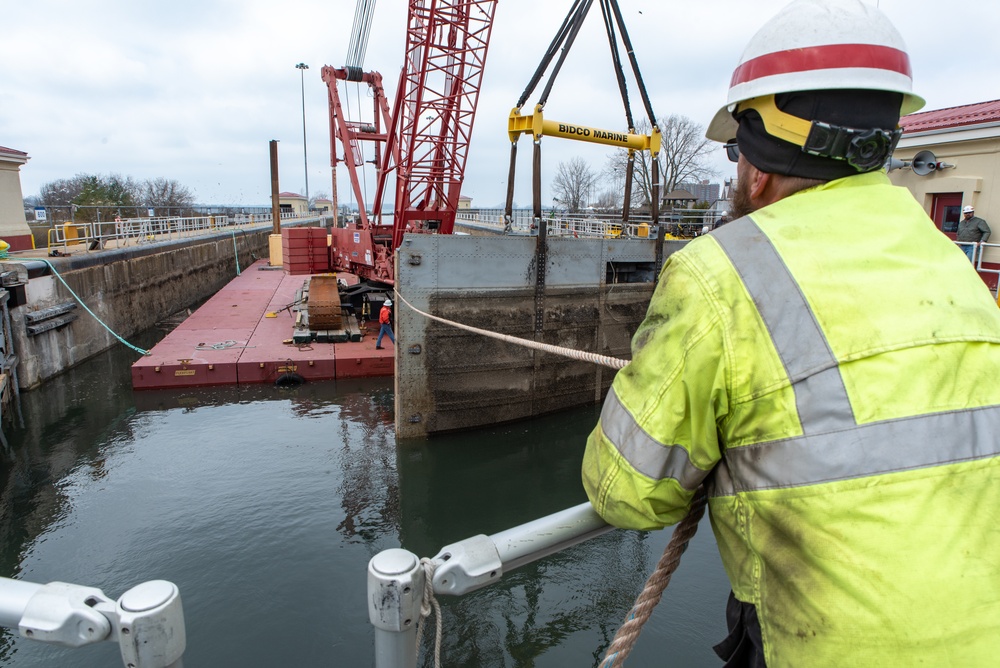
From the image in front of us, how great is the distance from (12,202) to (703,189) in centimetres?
5479

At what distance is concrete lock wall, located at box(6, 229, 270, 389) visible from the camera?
1188 centimetres

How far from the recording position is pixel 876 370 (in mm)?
986

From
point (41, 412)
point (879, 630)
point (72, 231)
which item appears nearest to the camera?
point (879, 630)

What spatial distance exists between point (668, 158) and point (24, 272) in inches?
1952

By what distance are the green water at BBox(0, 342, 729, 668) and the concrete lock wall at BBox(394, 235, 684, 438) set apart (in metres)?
Result: 0.48

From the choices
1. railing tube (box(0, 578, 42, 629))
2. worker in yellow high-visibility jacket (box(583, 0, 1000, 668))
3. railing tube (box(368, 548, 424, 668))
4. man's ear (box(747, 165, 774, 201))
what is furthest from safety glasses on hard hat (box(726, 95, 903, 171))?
railing tube (box(0, 578, 42, 629))

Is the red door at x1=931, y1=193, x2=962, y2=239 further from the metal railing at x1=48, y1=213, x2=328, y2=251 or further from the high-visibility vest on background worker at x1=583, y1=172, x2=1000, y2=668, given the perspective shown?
the metal railing at x1=48, y1=213, x2=328, y2=251

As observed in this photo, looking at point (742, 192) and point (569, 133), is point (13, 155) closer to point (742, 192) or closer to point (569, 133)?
point (569, 133)

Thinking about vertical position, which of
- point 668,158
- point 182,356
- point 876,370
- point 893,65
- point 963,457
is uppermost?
point 668,158

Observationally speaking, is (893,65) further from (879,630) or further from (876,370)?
(879,630)

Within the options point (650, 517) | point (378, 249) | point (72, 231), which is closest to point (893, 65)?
point (650, 517)

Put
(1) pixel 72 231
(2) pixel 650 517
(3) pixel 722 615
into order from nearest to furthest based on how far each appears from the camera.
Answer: (2) pixel 650 517
(3) pixel 722 615
(1) pixel 72 231

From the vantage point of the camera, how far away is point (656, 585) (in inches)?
61.1

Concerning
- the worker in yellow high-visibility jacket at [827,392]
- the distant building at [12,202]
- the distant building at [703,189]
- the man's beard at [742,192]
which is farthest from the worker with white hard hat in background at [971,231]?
the distant building at [703,189]
